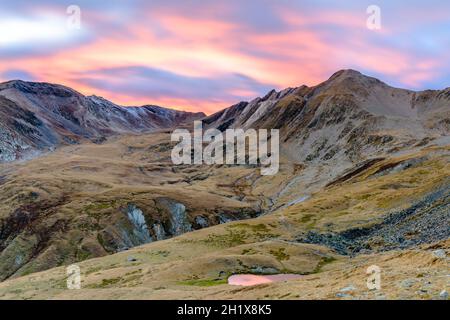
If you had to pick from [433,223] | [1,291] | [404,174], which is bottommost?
[1,291]

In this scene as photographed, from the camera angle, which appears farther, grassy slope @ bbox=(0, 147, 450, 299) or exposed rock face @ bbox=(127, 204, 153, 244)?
exposed rock face @ bbox=(127, 204, 153, 244)

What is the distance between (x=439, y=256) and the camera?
4234cm

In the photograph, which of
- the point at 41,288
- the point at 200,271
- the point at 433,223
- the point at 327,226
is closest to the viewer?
the point at 200,271

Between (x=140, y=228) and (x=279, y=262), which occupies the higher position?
(x=140, y=228)

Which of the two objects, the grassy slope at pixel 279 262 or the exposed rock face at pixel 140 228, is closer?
the grassy slope at pixel 279 262

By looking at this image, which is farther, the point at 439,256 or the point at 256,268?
the point at 256,268

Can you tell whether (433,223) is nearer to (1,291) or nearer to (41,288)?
(41,288)

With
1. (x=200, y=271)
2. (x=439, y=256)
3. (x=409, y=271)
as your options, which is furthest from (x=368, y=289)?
(x=200, y=271)

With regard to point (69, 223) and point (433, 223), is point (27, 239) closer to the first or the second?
point (69, 223)

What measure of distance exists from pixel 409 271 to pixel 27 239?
168m

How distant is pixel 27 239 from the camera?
7052 inches

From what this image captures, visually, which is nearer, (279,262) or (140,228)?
(279,262)
